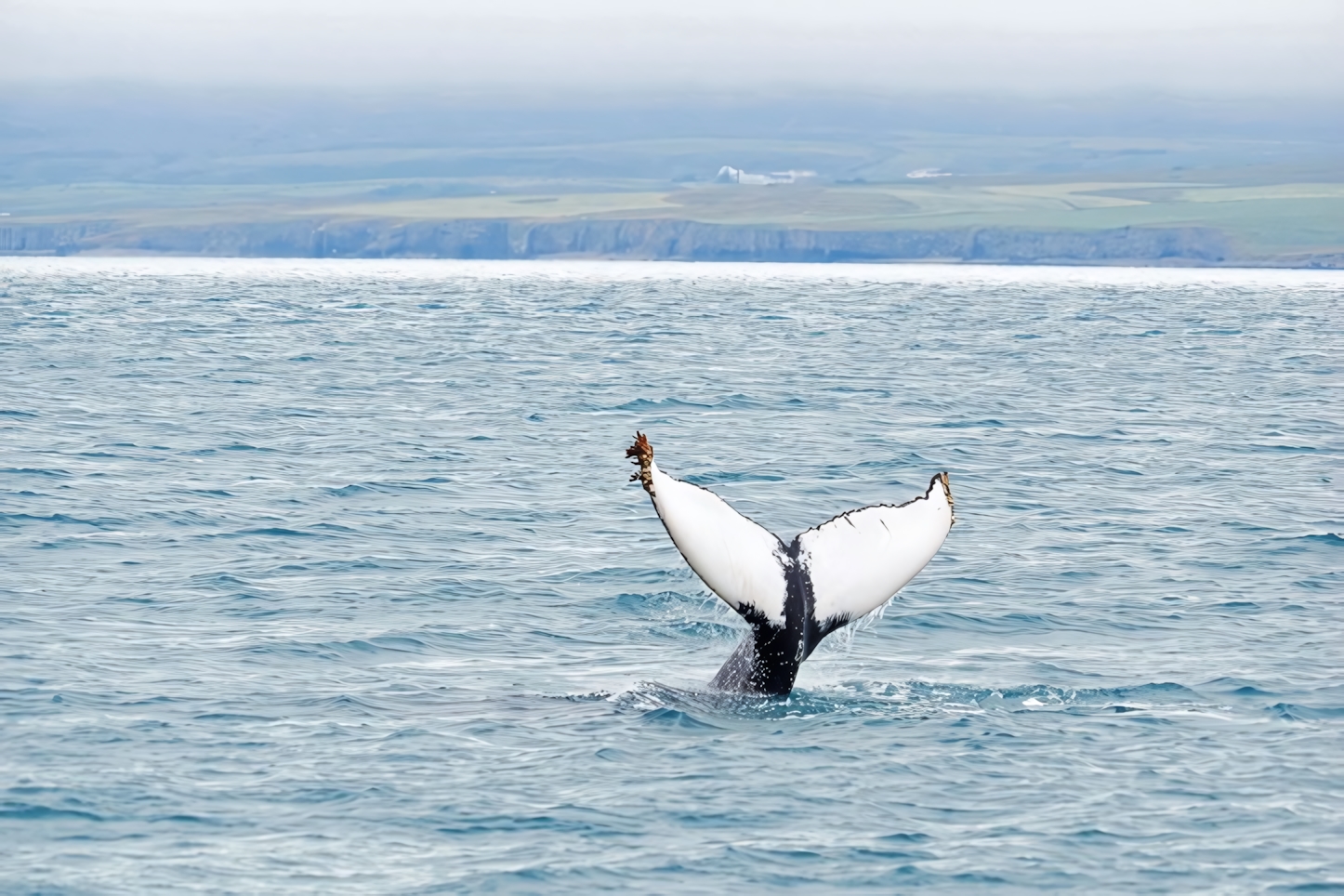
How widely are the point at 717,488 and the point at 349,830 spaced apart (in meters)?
12.6

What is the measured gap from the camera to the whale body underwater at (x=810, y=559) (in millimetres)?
9422

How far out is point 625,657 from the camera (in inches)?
524

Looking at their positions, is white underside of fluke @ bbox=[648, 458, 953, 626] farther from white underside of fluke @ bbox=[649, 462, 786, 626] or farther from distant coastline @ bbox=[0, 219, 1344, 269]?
distant coastline @ bbox=[0, 219, 1344, 269]

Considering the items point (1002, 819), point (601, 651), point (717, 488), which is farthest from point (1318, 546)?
point (1002, 819)

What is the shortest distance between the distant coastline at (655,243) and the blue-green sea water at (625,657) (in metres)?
151

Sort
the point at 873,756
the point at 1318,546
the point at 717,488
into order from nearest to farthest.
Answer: the point at 873,756, the point at 1318,546, the point at 717,488

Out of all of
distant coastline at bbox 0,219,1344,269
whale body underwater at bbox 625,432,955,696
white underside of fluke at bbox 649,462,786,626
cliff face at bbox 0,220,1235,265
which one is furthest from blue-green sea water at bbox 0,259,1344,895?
cliff face at bbox 0,220,1235,265

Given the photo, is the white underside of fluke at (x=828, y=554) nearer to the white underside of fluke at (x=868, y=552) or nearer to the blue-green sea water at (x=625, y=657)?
the white underside of fluke at (x=868, y=552)

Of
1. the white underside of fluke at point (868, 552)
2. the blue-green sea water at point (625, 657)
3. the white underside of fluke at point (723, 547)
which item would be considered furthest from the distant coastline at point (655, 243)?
the white underside of fluke at point (723, 547)

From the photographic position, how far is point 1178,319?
6600cm

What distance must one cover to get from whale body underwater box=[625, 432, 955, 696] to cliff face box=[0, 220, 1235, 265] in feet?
570

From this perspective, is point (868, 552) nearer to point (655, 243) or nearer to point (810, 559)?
point (810, 559)

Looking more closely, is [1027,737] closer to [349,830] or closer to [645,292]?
[349,830]

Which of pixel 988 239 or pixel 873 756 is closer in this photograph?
pixel 873 756
